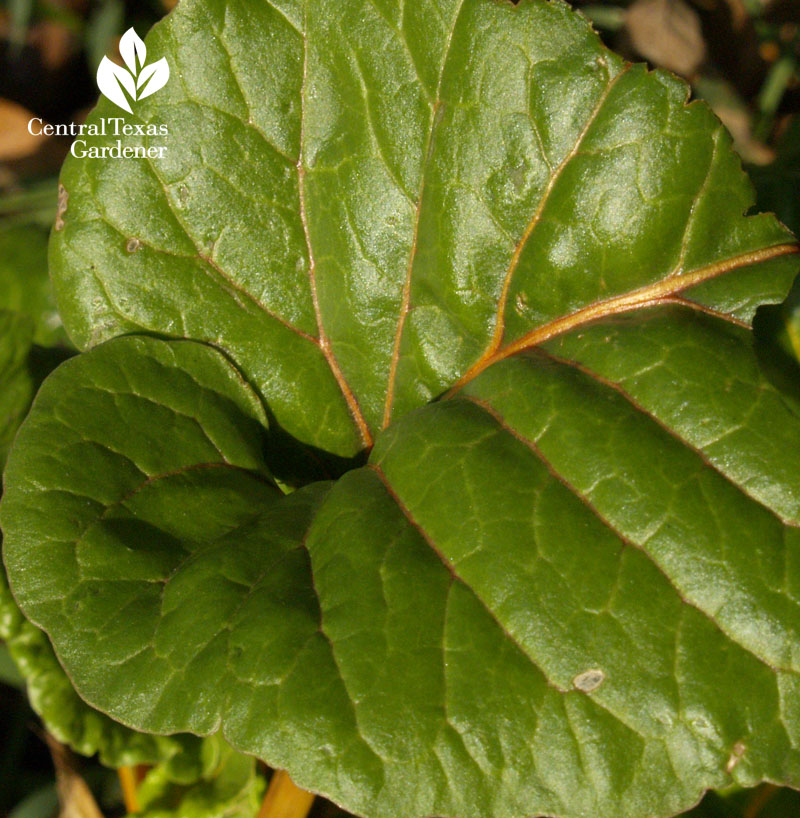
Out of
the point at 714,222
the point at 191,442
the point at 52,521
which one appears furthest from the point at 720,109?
the point at 52,521

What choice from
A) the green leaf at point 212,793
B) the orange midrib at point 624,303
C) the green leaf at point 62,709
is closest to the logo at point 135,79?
the orange midrib at point 624,303

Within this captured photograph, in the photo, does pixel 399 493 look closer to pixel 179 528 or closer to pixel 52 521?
pixel 179 528

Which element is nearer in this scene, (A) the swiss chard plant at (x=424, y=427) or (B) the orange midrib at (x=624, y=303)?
(A) the swiss chard plant at (x=424, y=427)

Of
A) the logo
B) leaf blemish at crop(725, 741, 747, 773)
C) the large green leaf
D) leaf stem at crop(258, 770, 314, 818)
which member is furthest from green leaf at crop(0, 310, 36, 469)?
leaf blemish at crop(725, 741, 747, 773)

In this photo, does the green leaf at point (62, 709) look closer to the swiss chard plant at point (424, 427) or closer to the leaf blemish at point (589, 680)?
the swiss chard plant at point (424, 427)

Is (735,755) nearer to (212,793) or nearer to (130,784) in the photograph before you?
(212,793)
